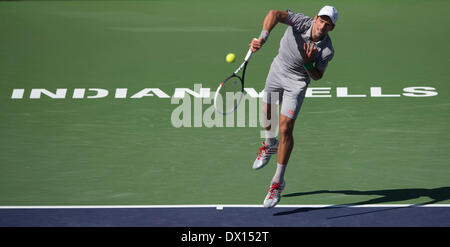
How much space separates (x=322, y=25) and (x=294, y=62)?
716 millimetres

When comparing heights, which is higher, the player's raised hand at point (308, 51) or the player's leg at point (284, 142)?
the player's raised hand at point (308, 51)

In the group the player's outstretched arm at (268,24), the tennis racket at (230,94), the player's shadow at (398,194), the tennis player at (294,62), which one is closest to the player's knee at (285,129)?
the tennis player at (294,62)

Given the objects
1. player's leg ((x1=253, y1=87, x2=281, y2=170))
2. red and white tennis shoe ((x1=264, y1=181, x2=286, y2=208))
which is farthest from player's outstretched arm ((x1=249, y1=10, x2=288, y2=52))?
red and white tennis shoe ((x1=264, y1=181, x2=286, y2=208))

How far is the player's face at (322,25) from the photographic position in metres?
8.96

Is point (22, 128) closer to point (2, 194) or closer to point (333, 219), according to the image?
point (2, 194)

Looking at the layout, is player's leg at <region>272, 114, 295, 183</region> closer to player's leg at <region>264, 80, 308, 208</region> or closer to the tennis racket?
player's leg at <region>264, 80, 308, 208</region>

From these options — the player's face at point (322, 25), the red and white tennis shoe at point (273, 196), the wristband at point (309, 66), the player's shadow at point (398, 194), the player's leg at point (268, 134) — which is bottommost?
the red and white tennis shoe at point (273, 196)

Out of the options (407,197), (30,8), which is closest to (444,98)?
(407,197)

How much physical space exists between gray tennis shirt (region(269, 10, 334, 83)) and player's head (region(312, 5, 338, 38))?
16cm

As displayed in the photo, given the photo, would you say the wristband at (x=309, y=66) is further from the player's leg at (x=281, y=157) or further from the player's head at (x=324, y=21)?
the player's leg at (x=281, y=157)

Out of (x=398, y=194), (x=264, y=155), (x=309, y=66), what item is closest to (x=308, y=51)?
(x=309, y=66)

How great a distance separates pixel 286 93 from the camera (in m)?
9.60

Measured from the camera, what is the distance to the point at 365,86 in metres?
14.0

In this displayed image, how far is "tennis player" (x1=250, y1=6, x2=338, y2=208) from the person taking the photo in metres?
9.04
